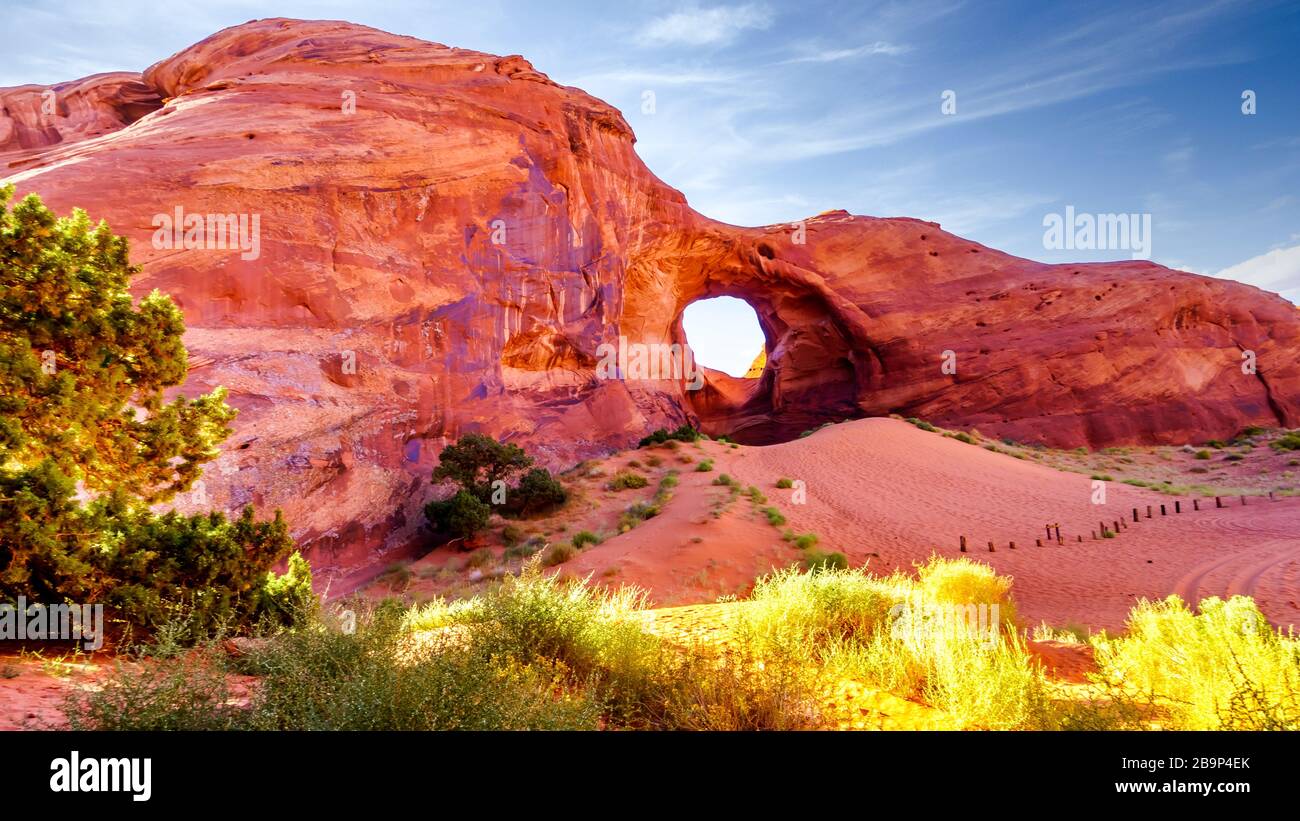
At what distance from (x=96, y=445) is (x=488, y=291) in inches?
639

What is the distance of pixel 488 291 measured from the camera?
21891 mm

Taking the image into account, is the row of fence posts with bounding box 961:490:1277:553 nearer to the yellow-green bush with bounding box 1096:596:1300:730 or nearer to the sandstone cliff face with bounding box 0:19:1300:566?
the yellow-green bush with bounding box 1096:596:1300:730

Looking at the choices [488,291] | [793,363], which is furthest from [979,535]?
[793,363]

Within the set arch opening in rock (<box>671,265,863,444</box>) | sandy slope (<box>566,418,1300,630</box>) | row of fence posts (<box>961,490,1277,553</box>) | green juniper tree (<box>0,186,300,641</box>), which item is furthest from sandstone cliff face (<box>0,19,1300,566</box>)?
row of fence posts (<box>961,490,1277,553</box>)

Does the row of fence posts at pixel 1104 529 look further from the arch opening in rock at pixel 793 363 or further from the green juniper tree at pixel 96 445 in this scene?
the arch opening in rock at pixel 793 363

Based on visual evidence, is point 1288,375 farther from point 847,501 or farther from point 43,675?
point 43,675

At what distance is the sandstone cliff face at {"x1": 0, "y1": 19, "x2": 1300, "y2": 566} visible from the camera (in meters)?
15.3

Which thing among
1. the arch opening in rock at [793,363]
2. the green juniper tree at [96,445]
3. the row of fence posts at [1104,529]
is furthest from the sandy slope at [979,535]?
the arch opening in rock at [793,363]

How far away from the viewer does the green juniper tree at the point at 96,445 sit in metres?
5.16

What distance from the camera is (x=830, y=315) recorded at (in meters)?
36.7

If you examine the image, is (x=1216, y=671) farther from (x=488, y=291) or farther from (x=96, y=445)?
(x=488, y=291)

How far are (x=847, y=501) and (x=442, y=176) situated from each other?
17.2 meters

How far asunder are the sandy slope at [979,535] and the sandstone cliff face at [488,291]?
26.3 ft
